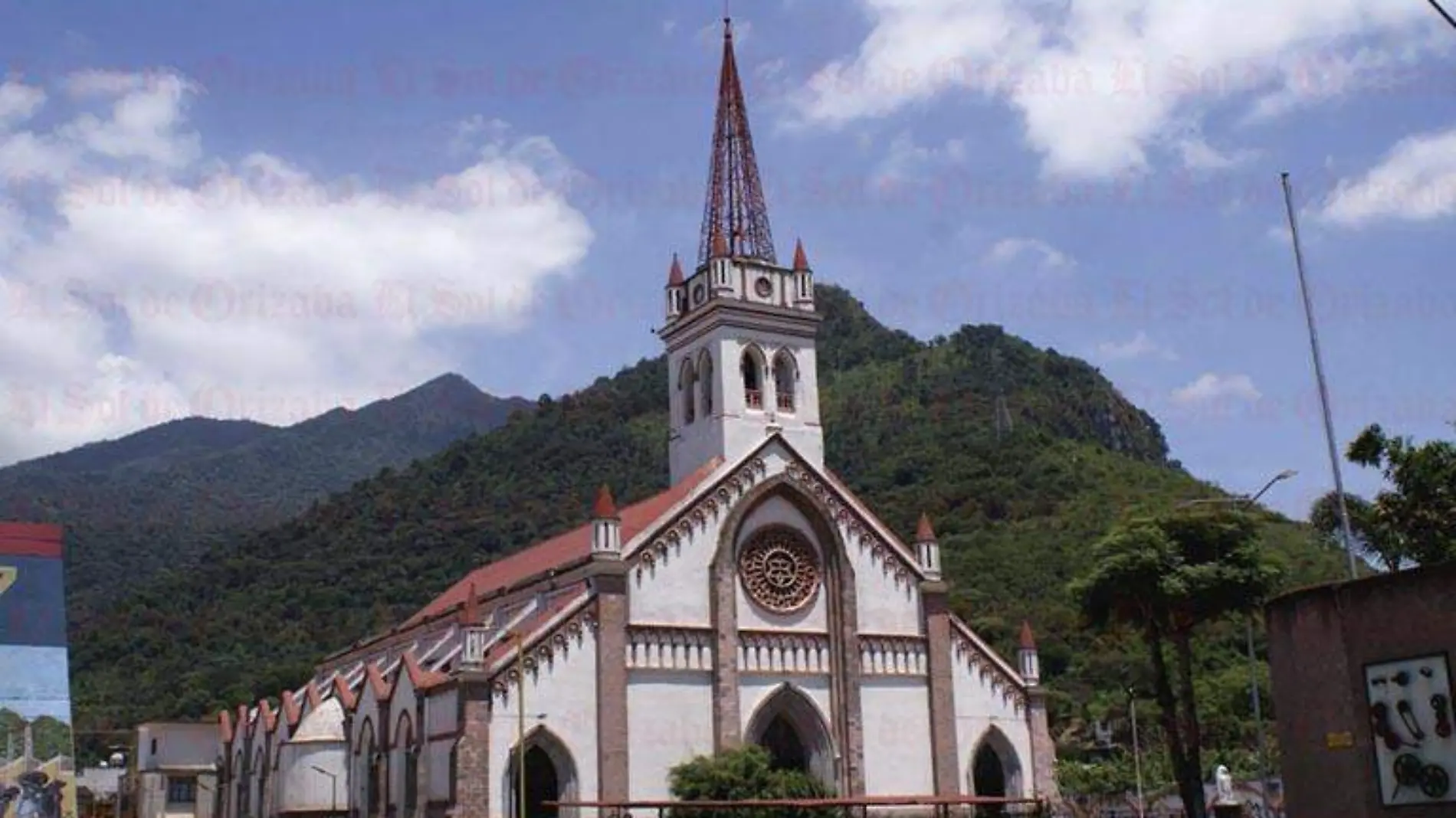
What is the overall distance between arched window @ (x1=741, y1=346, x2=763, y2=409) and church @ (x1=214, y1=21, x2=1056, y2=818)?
0.11 meters

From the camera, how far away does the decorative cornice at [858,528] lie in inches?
2050

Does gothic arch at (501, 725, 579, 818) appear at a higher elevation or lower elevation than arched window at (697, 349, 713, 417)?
lower

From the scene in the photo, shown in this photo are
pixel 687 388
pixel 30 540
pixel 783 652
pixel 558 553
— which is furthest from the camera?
pixel 30 540

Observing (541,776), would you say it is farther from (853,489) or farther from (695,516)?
(853,489)

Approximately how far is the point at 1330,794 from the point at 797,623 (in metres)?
23.2

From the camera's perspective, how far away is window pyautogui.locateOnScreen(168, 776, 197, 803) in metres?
82.2

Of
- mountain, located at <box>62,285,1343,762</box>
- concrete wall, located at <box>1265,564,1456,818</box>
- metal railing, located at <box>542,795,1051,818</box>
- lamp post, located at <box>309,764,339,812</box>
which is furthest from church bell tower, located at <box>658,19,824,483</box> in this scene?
mountain, located at <box>62,285,1343,762</box>

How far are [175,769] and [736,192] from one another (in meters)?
47.7

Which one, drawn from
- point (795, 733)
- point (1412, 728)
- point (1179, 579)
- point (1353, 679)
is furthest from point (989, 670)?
point (1412, 728)

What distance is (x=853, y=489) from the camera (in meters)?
138

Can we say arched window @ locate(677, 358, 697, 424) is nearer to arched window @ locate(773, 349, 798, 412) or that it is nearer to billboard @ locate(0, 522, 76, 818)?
arched window @ locate(773, 349, 798, 412)

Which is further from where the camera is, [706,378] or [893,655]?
[706,378]

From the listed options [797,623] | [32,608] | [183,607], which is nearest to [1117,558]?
[797,623]

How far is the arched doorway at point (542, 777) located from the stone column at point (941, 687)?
42.6 feet
